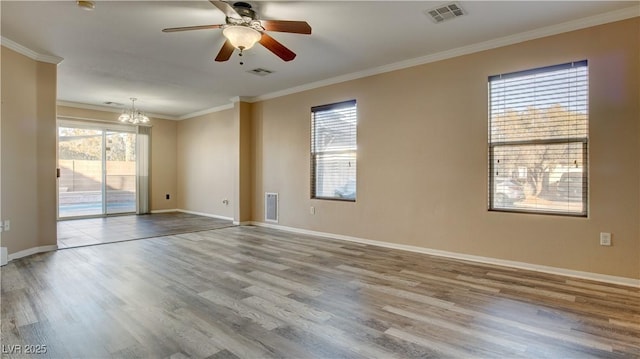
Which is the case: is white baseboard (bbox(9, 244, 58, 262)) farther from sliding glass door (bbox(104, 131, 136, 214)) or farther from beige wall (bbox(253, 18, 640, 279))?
sliding glass door (bbox(104, 131, 136, 214))

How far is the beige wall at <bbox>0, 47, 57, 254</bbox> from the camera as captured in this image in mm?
3955

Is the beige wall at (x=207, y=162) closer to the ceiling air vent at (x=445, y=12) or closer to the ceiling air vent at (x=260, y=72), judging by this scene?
the ceiling air vent at (x=260, y=72)

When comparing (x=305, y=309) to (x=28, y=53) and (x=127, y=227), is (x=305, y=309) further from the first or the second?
(x=127, y=227)

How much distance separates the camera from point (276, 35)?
3.76 meters

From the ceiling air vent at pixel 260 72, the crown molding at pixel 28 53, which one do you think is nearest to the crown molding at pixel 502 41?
the ceiling air vent at pixel 260 72

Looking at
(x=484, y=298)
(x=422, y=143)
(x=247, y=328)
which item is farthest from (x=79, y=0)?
(x=484, y=298)

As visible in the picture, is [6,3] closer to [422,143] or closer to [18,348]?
[18,348]

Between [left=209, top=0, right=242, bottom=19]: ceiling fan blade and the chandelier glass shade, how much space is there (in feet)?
0.32

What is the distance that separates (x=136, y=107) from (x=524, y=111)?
785 centimetres

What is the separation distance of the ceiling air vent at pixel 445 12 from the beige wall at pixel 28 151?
4839mm

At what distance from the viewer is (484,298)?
2848mm

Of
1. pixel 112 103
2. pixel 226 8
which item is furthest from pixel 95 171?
pixel 226 8

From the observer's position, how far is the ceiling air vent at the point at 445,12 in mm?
3127

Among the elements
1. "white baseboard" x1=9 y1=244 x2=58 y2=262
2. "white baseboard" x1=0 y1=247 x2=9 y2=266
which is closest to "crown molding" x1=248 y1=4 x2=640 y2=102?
"white baseboard" x1=9 y1=244 x2=58 y2=262
